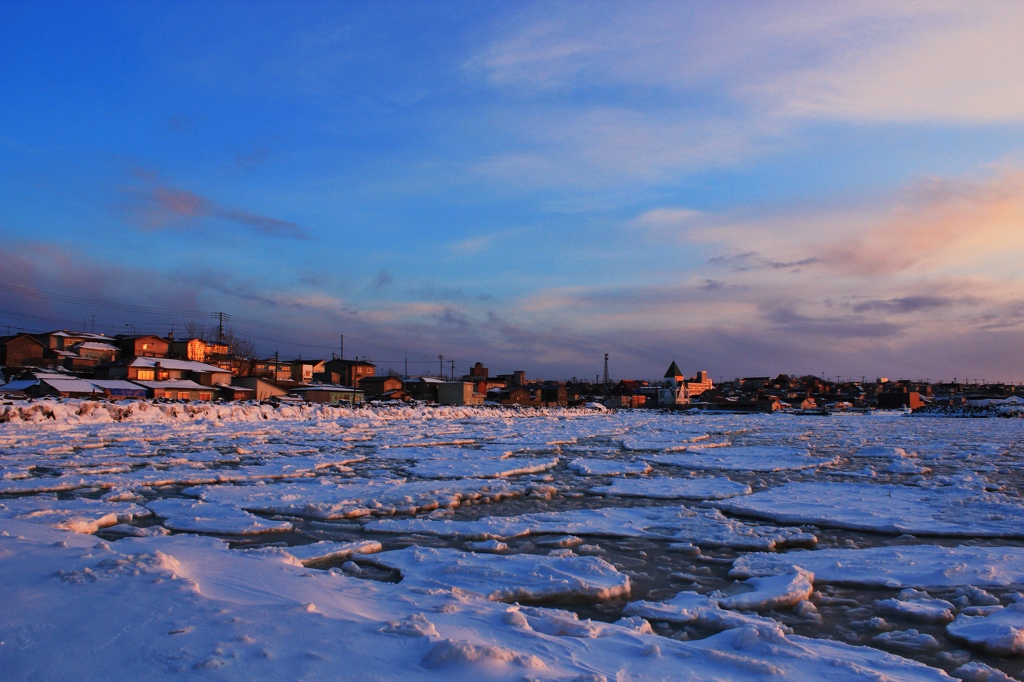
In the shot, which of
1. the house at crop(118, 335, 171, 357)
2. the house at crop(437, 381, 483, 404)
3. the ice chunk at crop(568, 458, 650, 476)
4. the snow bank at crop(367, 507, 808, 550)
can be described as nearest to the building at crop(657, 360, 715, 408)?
the house at crop(437, 381, 483, 404)

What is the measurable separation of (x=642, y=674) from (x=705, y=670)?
35 centimetres

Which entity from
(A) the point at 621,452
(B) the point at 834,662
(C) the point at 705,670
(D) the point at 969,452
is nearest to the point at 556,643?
(C) the point at 705,670

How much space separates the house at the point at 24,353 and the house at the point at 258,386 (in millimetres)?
14429

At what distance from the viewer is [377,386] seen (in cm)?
6962

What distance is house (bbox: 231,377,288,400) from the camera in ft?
171

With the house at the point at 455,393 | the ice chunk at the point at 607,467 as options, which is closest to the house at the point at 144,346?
the house at the point at 455,393

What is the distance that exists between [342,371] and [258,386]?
23664 millimetres

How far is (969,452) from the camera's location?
61.3 feet

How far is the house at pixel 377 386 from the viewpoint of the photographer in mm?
69375

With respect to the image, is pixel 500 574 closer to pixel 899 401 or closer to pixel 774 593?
pixel 774 593

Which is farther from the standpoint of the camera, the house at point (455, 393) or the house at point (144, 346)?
the house at point (455, 393)

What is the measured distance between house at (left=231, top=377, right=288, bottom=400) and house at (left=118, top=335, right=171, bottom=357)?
7.46m

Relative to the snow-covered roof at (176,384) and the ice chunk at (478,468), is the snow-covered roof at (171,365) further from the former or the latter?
the ice chunk at (478,468)

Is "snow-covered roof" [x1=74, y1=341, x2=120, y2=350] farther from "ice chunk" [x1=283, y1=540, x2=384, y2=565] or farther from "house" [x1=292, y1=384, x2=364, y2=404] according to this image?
"ice chunk" [x1=283, y1=540, x2=384, y2=565]
